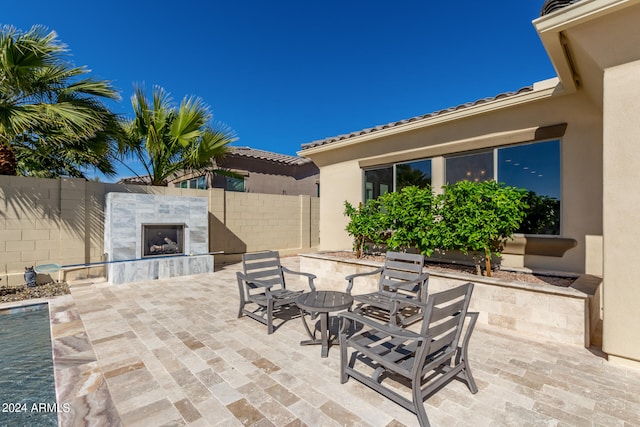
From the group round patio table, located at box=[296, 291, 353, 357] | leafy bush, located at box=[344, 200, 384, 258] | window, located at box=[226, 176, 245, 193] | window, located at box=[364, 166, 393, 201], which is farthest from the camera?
window, located at box=[226, 176, 245, 193]


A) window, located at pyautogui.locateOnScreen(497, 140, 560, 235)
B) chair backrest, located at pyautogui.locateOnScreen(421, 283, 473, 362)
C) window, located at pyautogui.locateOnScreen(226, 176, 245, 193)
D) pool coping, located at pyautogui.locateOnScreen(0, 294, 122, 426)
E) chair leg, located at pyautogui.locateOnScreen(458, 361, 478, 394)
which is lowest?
pool coping, located at pyautogui.locateOnScreen(0, 294, 122, 426)

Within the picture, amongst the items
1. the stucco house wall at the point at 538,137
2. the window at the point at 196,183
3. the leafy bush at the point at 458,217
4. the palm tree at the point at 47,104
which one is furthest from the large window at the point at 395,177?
the window at the point at 196,183

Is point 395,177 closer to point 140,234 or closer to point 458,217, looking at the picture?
point 458,217

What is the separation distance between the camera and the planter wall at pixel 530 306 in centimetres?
367

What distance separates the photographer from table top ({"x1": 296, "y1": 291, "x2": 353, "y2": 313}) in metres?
3.49

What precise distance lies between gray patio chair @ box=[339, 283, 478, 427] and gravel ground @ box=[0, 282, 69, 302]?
260 inches

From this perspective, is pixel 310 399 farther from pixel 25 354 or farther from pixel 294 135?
pixel 294 135

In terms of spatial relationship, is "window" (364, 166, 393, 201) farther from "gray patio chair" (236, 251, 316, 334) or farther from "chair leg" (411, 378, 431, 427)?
"chair leg" (411, 378, 431, 427)

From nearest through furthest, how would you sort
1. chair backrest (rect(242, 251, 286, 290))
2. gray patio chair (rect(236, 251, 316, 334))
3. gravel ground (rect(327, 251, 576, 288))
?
1. gray patio chair (rect(236, 251, 316, 334))
2. gravel ground (rect(327, 251, 576, 288))
3. chair backrest (rect(242, 251, 286, 290))

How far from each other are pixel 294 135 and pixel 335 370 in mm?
28901

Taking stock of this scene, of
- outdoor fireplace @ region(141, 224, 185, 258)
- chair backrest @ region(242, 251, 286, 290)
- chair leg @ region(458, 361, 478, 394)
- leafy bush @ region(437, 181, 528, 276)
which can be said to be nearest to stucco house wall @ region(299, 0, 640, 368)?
leafy bush @ region(437, 181, 528, 276)

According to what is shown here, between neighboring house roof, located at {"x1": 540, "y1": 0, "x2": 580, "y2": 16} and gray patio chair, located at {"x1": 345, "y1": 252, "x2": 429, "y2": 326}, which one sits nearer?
neighboring house roof, located at {"x1": 540, "y1": 0, "x2": 580, "y2": 16}

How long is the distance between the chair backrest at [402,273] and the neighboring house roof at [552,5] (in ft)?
11.4

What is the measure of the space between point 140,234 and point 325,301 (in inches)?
235
